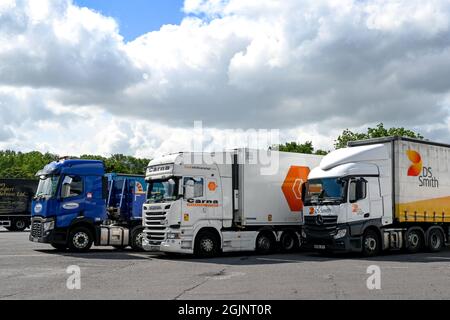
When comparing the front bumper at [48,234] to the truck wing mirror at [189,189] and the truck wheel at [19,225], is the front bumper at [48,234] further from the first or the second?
the truck wheel at [19,225]

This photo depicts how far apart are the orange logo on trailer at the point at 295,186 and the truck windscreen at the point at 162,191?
4726mm

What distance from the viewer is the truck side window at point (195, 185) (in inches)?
723

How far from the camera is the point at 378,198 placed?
64.3 feet

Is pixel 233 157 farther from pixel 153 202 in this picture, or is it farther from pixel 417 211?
pixel 417 211

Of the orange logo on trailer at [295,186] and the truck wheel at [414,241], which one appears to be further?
the orange logo on trailer at [295,186]

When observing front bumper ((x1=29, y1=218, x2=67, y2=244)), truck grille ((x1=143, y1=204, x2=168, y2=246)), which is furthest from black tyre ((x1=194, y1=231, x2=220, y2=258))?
front bumper ((x1=29, y1=218, x2=67, y2=244))

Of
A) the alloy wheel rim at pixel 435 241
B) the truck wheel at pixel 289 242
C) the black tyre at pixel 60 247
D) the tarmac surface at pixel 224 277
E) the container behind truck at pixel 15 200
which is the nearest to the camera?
the tarmac surface at pixel 224 277

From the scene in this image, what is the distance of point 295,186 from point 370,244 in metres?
3.69

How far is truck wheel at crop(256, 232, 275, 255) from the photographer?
20344 mm

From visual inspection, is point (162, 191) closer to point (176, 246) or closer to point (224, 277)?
point (176, 246)

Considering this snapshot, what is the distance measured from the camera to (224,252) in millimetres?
20641

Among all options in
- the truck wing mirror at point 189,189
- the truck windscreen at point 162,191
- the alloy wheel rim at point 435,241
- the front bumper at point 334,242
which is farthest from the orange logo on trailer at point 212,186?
the alloy wheel rim at point 435,241

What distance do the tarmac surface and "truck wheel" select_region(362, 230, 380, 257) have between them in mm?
502
